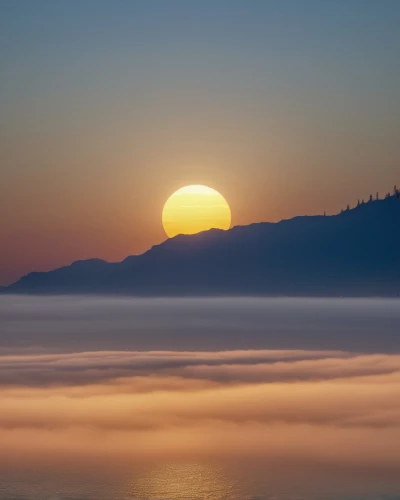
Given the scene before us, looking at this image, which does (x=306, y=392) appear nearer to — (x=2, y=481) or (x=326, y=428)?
(x=326, y=428)

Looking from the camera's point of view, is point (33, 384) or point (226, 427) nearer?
point (226, 427)

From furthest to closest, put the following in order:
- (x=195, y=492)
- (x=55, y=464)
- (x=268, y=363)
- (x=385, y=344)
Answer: (x=385, y=344) → (x=268, y=363) → (x=55, y=464) → (x=195, y=492)

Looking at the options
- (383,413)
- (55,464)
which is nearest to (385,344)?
(383,413)

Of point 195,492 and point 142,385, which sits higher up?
point 142,385

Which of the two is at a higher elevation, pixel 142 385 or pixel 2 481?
pixel 142 385

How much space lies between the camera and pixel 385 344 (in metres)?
88.8

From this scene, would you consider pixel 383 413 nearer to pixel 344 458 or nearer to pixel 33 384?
pixel 344 458

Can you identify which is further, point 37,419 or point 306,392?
point 306,392

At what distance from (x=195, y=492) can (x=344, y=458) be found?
663 cm

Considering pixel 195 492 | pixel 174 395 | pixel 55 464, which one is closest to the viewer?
pixel 195 492

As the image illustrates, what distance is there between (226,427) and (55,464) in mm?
8613

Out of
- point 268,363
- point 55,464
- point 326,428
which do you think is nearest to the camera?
point 55,464

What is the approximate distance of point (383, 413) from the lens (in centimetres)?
3816

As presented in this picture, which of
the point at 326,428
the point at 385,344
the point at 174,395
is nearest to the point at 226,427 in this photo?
the point at 326,428
